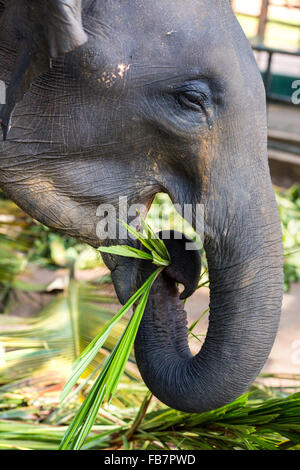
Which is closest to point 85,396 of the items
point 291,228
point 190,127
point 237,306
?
point 237,306

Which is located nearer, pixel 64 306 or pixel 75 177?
pixel 75 177

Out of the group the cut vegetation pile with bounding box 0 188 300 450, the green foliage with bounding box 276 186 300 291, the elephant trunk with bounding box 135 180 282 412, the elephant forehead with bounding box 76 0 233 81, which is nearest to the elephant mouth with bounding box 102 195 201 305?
the elephant trunk with bounding box 135 180 282 412

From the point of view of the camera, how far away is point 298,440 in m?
1.79

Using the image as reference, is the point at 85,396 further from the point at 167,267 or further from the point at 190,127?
the point at 190,127

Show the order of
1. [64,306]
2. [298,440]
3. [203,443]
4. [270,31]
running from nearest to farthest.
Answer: [298,440] → [203,443] → [64,306] → [270,31]

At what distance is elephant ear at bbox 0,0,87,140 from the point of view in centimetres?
132

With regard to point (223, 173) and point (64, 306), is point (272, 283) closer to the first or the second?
point (223, 173)

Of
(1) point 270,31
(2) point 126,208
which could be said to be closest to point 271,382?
(2) point 126,208

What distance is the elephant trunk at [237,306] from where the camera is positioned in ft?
4.86

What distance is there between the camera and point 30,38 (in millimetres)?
1411

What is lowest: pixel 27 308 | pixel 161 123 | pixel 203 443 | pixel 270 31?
pixel 203 443

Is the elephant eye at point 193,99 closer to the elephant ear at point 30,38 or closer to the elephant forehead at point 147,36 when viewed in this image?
the elephant forehead at point 147,36

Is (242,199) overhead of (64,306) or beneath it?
overhead

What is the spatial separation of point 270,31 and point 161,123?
29.0 feet
